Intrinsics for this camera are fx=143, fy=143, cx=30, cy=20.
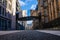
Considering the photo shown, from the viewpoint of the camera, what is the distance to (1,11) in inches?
1805

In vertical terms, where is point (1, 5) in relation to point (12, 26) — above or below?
above

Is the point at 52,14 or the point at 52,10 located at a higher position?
the point at 52,10

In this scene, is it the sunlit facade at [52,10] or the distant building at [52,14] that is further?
the sunlit facade at [52,10]

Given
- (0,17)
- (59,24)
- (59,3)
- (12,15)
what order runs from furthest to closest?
(12,15)
(0,17)
(59,3)
(59,24)

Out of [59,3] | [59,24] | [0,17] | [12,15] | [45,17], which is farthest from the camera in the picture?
[12,15]

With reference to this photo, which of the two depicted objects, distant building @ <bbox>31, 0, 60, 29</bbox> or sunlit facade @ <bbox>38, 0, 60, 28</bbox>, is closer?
distant building @ <bbox>31, 0, 60, 29</bbox>

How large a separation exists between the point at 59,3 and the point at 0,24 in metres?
20.4

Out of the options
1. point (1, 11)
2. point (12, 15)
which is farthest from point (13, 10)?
point (1, 11)

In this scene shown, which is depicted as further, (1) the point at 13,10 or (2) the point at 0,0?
(1) the point at 13,10

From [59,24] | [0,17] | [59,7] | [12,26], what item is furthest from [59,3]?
[12,26]

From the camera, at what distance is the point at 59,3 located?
109ft

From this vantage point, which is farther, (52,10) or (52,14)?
(52,10)

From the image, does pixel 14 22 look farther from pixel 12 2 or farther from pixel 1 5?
pixel 1 5

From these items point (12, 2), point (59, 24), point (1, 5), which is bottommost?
point (59, 24)
